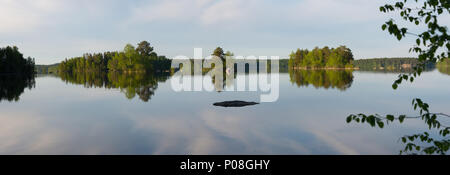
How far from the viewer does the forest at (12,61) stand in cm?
13614

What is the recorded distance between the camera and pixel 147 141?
52.6ft

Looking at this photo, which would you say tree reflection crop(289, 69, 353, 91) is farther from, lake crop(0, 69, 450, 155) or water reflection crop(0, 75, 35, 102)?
water reflection crop(0, 75, 35, 102)

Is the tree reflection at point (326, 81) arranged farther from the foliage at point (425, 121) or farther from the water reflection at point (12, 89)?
the water reflection at point (12, 89)

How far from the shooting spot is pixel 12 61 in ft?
459

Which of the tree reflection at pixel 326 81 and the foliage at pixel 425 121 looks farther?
the tree reflection at pixel 326 81

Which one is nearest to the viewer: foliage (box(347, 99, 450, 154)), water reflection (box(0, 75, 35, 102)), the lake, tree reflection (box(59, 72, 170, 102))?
foliage (box(347, 99, 450, 154))

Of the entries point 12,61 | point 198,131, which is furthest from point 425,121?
point 12,61

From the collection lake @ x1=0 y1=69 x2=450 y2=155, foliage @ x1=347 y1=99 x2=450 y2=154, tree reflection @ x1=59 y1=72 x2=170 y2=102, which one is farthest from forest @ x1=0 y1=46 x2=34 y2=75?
foliage @ x1=347 y1=99 x2=450 y2=154

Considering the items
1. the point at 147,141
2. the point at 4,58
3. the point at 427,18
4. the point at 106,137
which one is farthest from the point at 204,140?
the point at 4,58

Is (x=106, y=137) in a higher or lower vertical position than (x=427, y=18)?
lower

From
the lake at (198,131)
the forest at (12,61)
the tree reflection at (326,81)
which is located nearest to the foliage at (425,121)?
the lake at (198,131)

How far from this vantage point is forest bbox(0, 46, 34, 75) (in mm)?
136137
